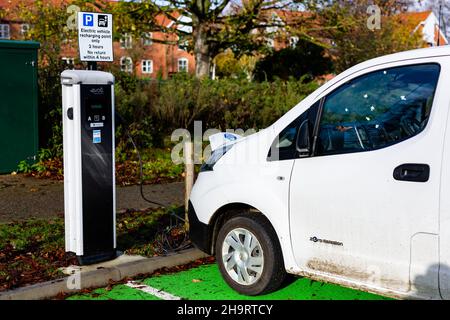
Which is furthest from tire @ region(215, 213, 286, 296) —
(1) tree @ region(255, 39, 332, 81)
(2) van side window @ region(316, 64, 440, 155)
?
(1) tree @ region(255, 39, 332, 81)

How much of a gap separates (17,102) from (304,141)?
6613 millimetres

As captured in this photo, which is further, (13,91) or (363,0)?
(363,0)

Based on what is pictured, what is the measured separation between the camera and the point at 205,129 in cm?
1313

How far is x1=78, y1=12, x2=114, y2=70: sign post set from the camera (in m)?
5.64

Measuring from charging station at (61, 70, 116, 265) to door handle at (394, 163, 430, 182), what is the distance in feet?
9.17

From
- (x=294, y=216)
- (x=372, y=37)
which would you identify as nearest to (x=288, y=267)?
(x=294, y=216)

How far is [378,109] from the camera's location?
453 centimetres

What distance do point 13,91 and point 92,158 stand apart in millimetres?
4908

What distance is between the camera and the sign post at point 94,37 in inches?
222

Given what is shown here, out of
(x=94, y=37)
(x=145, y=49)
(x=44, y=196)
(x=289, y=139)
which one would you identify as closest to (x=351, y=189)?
(x=289, y=139)

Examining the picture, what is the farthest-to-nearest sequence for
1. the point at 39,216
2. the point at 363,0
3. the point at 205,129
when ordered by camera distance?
the point at 363,0, the point at 205,129, the point at 39,216

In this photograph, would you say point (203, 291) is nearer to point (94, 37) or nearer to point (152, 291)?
point (152, 291)

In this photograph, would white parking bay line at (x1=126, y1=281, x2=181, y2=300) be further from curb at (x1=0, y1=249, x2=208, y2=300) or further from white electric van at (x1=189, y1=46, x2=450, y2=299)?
white electric van at (x1=189, y1=46, x2=450, y2=299)
